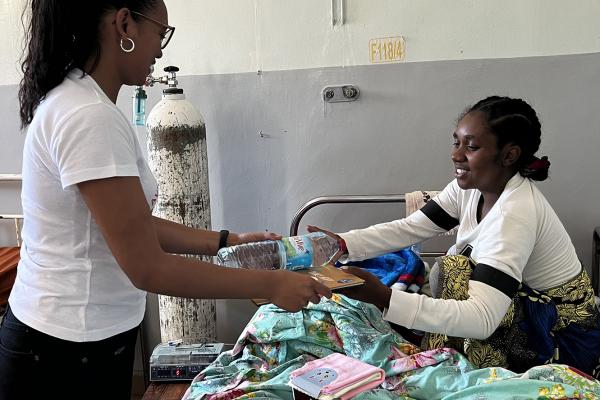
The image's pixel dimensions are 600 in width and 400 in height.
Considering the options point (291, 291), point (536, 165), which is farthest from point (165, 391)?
point (536, 165)

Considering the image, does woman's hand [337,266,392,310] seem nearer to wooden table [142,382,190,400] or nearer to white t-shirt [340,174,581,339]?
white t-shirt [340,174,581,339]

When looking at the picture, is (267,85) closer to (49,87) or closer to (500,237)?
(500,237)

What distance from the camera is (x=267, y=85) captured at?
9.00ft

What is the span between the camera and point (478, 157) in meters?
1.84

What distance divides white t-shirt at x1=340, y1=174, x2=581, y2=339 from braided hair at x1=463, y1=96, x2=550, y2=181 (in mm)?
49

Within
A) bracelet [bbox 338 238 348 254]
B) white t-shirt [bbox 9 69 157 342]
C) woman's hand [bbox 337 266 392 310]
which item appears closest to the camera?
white t-shirt [bbox 9 69 157 342]

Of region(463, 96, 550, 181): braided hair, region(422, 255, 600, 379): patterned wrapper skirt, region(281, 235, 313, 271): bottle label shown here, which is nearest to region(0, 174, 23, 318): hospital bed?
region(281, 235, 313, 271): bottle label

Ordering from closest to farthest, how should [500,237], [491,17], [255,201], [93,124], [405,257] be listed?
[93,124] < [500,237] < [405,257] < [491,17] < [255,201]

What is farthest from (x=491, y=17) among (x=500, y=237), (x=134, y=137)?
(x=134, y=137)

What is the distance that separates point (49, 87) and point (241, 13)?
1725 mm

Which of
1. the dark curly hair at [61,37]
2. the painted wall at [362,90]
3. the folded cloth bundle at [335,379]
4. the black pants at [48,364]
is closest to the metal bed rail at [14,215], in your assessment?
the painted wall at [362,90]

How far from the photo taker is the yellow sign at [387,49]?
259 cm

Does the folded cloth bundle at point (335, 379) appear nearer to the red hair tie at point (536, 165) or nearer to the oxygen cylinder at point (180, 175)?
the red hair tie at point (536, 165)

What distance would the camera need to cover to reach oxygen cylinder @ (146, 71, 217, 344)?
2455mm
